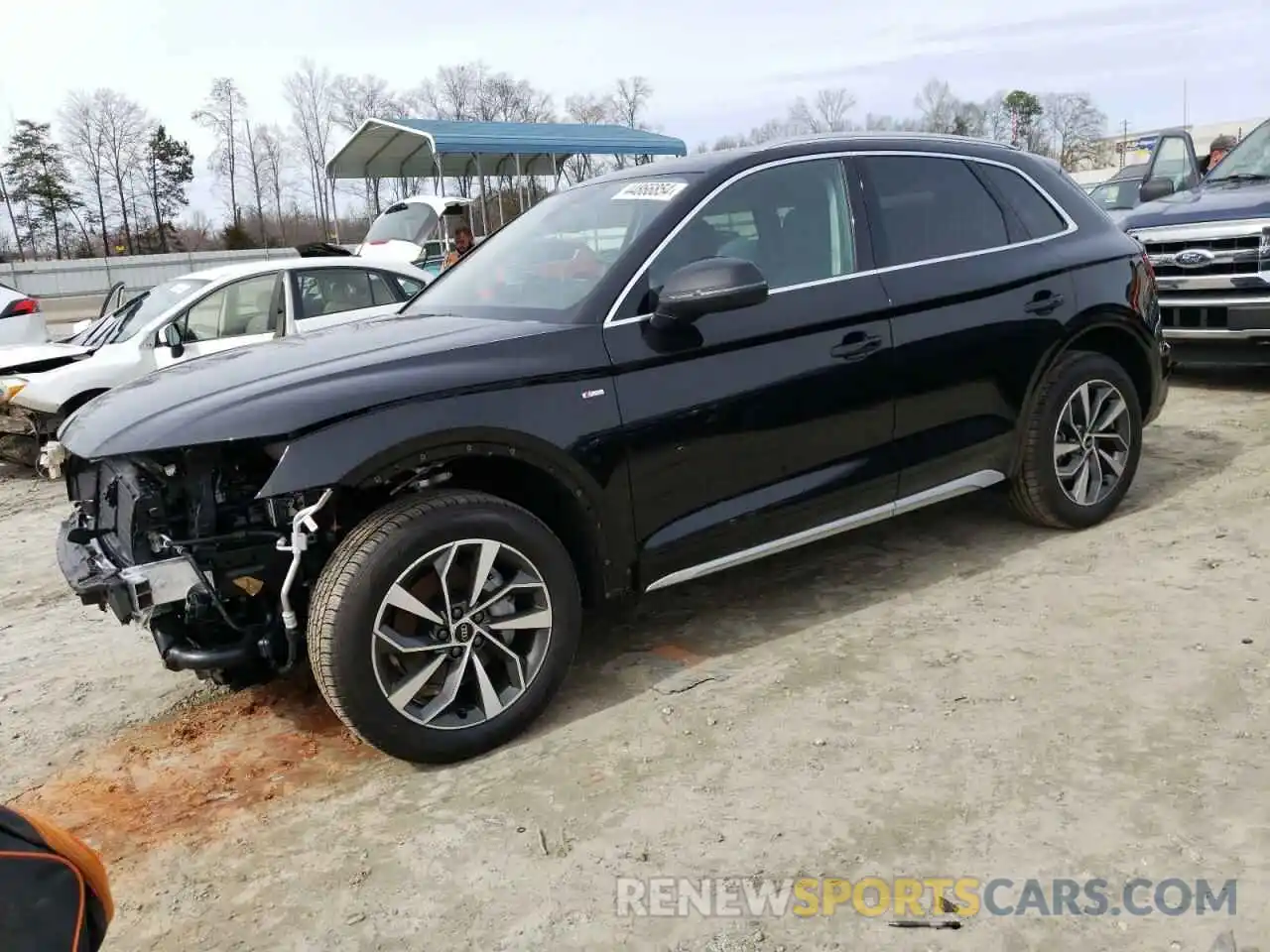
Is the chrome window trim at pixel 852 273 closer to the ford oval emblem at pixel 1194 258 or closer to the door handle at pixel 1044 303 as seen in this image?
the door handle at pixel 1044 303

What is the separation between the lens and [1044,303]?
14.2 ft

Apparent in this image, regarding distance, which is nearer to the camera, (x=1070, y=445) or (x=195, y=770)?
(x=195, y=770)

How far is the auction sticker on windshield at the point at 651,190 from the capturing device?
11.9 feet

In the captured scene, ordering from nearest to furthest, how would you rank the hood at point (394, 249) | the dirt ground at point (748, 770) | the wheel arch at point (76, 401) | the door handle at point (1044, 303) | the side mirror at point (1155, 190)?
1. the dirt ground at point (748, 770)
2. the door handle at point (1044, 303)
3. the wheel arch at point (76, 401)
4. the side mirror at point (1155, 190)
5. the hood at point (394, 249)

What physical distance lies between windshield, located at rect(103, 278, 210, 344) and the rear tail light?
241 centimetres

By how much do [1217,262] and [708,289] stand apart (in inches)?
228

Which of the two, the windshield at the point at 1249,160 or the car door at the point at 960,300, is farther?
the windshield at the point at 1249,160

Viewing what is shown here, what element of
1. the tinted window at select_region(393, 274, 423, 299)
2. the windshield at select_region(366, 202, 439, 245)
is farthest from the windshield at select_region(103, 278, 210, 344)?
the windshield at select_region(366, 202, 439, 245)

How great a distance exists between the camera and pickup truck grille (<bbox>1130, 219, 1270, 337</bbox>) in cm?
702

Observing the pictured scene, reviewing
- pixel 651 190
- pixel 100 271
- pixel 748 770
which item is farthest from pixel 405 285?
pixel 100 271

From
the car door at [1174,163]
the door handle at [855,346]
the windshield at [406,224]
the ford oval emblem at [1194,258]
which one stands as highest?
the windshield at [406,224]

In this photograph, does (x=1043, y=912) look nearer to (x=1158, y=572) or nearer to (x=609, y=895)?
(x=609, y=895)

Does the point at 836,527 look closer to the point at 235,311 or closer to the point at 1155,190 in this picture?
the point at 235,311

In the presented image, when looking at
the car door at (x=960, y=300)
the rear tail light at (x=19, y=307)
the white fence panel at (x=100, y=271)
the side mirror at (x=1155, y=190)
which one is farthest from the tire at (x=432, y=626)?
the white fence panel at (x=100, y=271)
